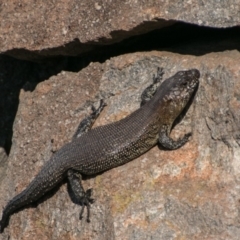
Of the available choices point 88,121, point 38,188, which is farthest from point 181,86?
point 38,188

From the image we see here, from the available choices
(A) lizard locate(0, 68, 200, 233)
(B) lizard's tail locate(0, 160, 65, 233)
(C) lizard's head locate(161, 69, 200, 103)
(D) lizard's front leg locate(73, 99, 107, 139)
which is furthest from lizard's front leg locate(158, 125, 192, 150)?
(B) lizard's tail locate(0, 160, 65, 233)

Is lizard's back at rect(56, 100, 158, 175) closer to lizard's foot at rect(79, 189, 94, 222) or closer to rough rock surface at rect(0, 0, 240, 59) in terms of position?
lizard's foot at rect(79, 189, 94, 222)

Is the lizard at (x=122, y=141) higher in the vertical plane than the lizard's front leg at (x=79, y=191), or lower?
higher

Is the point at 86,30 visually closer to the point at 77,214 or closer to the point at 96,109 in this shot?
the point at 96,109

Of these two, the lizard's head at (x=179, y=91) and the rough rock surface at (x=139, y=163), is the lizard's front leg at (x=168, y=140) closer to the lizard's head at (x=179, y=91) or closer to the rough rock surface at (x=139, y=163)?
the rough rock surface at (x=139, y=163)

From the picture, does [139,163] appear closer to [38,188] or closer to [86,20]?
[38,188]

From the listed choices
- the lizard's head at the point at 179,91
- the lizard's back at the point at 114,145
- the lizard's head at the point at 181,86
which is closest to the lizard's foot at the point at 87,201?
the lizard's back at the point at 114,145

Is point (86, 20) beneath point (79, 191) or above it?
above

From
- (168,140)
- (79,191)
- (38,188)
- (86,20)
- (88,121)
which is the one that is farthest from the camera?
(86,20)
